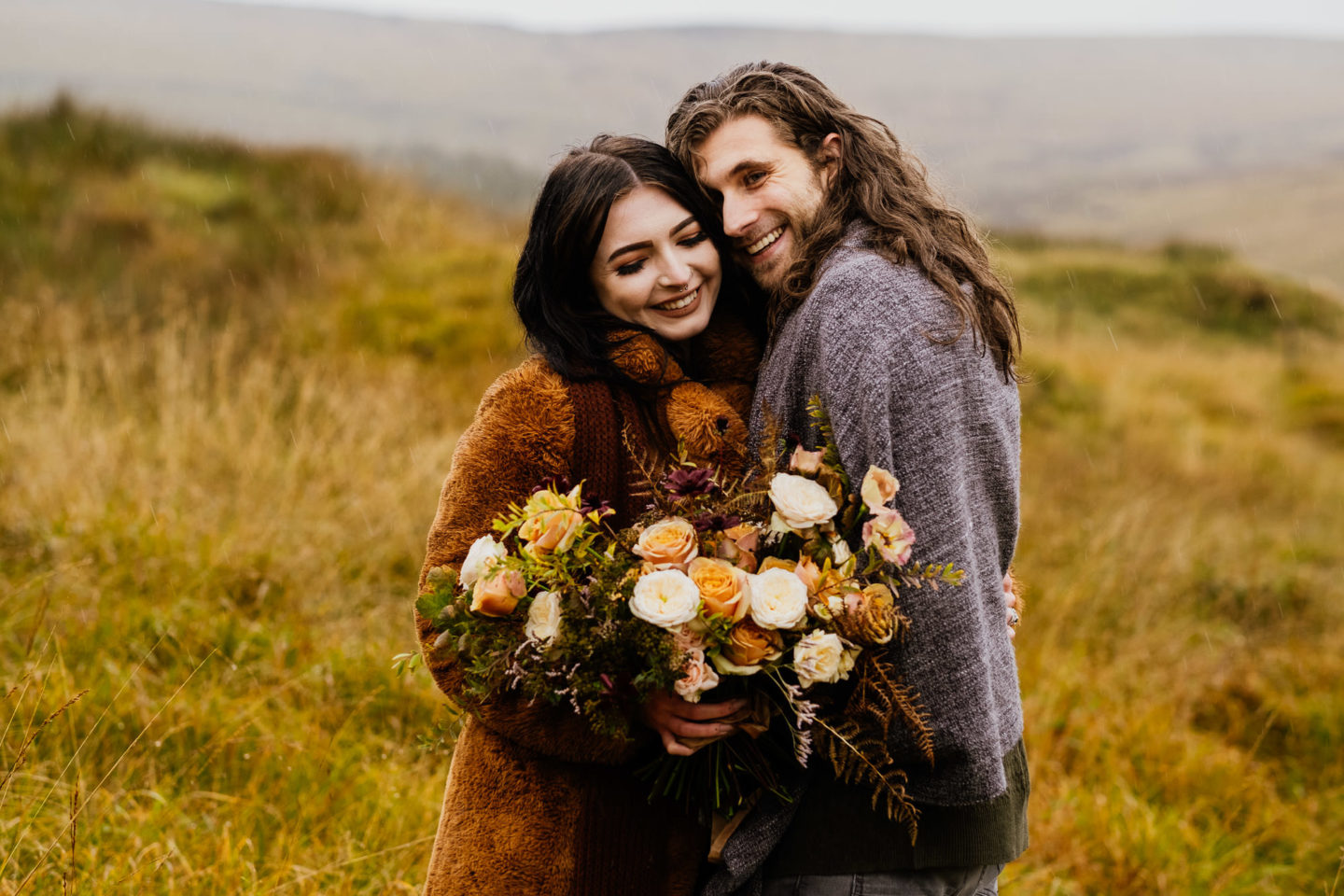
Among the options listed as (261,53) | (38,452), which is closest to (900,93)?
(261,53)

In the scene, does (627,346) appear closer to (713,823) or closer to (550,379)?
(550,379)

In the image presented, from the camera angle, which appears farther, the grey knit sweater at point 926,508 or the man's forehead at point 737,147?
the man's forehead at point 737,147

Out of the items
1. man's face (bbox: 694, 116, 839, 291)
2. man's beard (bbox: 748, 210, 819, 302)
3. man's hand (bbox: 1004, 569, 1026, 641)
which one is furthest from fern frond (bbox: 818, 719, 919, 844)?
man's face (bbox: 694, 116, 839, 291)

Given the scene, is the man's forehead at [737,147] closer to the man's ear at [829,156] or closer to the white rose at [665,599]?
the man's ear at [829,156]

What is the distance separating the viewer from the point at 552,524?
165 cm

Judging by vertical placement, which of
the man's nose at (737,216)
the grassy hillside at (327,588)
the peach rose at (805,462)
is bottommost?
the grassy hillside at (327,588)

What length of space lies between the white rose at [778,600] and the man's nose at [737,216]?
104 centimetres

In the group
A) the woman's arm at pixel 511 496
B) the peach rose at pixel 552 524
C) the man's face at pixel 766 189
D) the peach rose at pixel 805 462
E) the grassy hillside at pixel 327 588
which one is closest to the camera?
the peach rose at pixel 552 524

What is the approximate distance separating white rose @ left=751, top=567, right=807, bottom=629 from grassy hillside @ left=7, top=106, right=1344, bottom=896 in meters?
0.72

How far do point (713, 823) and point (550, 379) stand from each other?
987 millimetres

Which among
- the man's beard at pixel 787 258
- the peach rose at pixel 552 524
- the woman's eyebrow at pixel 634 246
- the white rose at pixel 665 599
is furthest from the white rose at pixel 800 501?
the woman's eyebrow at pixel 634 246

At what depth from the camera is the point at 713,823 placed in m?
1.97

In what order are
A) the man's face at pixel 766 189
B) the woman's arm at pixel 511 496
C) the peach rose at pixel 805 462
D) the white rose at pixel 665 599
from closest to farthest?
the white rose at pixel 665 599 < the peach rose at pixel 805 462 < the woman's arm at pixel 511 496 < the man's face at pixel 766 189

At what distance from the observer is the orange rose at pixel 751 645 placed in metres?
1.63
